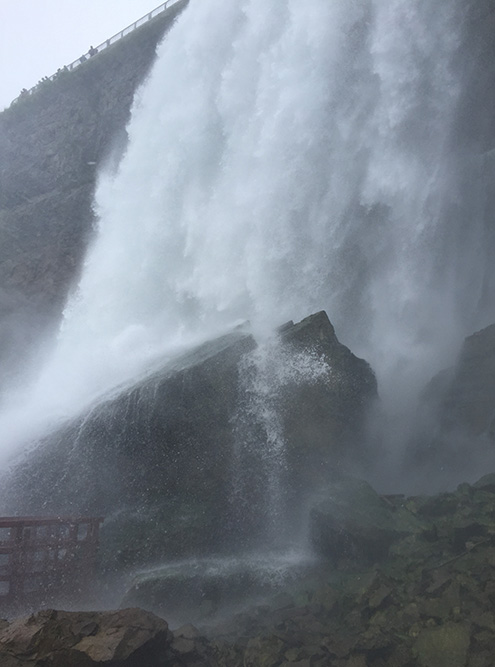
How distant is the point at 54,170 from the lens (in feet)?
91.7

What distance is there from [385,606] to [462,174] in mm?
15206

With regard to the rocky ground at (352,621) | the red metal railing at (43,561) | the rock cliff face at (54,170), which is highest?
the rock cliff face at (54,170)

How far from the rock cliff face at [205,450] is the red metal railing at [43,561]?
82 centimetres

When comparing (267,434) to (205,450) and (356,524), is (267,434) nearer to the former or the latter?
(205,450)

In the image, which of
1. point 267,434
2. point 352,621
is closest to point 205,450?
point 267,434

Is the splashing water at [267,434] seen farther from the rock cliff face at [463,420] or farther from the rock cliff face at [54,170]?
the rock cliff face at [54,170]

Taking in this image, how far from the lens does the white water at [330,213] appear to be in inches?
646

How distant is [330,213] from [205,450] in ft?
30.5

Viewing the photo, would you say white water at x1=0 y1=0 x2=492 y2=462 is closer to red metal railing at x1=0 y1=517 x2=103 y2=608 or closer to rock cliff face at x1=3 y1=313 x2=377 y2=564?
rock cliff face at x1=3 y1=313 x2=377 y2=564

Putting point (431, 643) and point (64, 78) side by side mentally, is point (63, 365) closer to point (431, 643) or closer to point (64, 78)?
point (431, 643)

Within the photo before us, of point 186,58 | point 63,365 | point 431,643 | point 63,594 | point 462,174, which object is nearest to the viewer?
point 431,643

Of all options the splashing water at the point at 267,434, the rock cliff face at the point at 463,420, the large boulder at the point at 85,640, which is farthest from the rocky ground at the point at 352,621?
the rock cliff face at the point at 463,420

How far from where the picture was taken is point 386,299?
16.7m

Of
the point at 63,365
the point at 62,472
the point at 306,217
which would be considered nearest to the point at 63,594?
the point at 62,472
